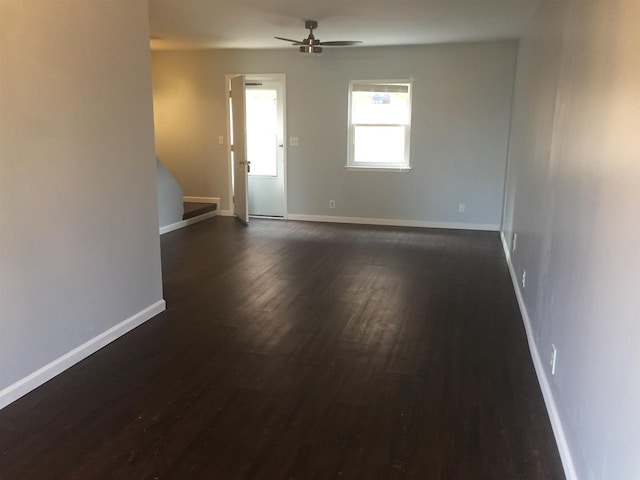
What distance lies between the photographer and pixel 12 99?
2443mm

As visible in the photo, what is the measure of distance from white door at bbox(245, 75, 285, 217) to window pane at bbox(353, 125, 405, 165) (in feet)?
3.87

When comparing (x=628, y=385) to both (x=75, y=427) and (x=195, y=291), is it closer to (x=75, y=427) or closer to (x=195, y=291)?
(x=75, y=427)

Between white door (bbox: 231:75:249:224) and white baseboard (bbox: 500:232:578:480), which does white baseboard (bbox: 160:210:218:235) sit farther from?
white baseboard (bbox: 500:232:578:480)

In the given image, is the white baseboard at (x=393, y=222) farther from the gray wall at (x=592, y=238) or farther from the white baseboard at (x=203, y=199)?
the gray wall at (x=592, y=238)

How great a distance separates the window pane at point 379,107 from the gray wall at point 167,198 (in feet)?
8.88

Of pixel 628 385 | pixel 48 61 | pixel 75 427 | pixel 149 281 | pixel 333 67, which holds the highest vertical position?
pixel 333 67

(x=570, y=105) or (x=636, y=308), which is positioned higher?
(x=570, y=105)

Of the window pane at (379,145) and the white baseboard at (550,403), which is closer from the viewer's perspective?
the white baseboard at (550,403)

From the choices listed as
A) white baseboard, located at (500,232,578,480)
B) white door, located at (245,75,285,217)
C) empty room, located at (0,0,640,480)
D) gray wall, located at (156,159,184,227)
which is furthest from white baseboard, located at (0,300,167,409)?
white door, located at (245,75,285,217)

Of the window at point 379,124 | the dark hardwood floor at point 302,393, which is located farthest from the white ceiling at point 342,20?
the dark hardwood floor at point 302,393

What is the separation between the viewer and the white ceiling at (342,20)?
14.9 ft

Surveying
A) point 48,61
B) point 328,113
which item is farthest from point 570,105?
point 328,113

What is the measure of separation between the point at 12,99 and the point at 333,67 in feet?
17.6

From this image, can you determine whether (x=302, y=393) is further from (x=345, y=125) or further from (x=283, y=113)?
(x=283, y=113)
